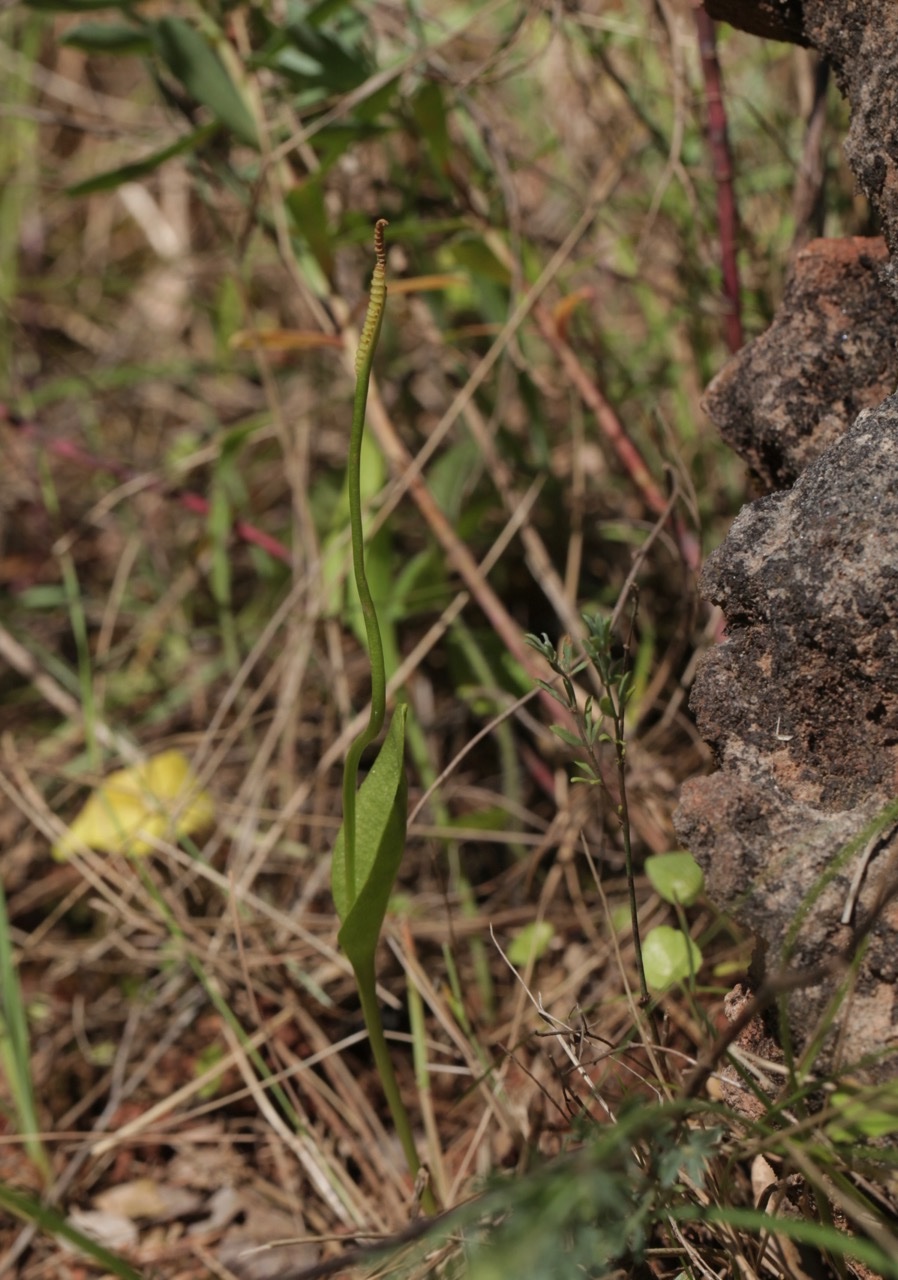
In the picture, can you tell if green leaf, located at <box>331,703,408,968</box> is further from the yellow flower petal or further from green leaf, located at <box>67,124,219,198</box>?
green leaf, located at <box>67,124,219,198</box>

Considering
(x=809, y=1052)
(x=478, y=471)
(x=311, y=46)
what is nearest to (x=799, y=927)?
(x=809, y=1052)

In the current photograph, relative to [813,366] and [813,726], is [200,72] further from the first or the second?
[813,726]

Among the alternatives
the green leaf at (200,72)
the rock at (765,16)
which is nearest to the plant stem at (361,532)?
the rock at (765,16)

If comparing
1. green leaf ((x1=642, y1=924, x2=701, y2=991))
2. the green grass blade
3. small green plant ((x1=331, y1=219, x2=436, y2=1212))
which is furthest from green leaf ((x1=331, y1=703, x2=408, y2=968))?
the green grass blade

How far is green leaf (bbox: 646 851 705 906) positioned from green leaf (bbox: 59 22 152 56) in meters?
1.28

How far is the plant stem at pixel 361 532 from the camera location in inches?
34.0

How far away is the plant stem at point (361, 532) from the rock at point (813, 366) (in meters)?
0.44

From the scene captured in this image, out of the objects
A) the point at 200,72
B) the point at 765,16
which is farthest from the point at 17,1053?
the point at 765,16

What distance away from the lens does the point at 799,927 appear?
878mm

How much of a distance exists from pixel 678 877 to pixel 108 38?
53.0 inches

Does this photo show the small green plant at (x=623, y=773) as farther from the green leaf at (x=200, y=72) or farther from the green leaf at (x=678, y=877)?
the green leaf at (x=200, y=72)

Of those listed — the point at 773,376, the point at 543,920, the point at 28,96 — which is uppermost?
the point at 28,96

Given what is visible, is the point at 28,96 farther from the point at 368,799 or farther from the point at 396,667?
the point at 368,799

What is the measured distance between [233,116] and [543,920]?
117 centimetres
